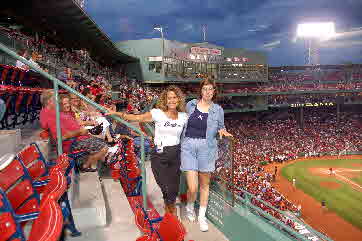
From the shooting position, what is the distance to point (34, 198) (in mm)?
2637

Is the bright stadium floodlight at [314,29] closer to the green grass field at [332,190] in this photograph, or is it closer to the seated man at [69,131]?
the green grass field at [332,190]

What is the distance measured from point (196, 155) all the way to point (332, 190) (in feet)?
66.3

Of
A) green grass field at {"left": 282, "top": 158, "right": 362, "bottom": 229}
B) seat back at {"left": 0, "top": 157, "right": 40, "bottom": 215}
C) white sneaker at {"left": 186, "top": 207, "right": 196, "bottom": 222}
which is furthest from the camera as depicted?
green grass field at {"left": 282, "top": 158, "right": 362, "bottom": 229}

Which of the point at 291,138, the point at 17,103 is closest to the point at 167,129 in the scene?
the point at 17,103

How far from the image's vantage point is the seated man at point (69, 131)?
14.2 feet

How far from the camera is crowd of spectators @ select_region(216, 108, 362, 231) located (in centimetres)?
2888

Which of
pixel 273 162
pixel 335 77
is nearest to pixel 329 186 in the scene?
pixel 273 162

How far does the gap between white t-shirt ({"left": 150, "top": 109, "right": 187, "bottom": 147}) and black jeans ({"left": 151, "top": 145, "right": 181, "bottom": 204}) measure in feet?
0.25

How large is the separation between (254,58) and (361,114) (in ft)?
54.6

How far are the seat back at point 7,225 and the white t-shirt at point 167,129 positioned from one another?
2.04 metres

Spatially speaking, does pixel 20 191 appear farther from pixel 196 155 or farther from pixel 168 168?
pixel 196 155

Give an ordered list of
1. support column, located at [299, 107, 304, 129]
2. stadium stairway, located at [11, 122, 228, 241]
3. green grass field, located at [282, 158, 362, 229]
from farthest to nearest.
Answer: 1. support column, located at [299, 107, 304, 129]
2. green grass field, located at [282, 158, 362, 229]
3. stadium stairway, located at [11, 122, 228, 241]

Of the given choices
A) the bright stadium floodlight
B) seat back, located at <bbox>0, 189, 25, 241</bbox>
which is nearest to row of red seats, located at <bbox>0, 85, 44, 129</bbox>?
seat back, located at <bbox>0, 189, 25, 241</bbox>

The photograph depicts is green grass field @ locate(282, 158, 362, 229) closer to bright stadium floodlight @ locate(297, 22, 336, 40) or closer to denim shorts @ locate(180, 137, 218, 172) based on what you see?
denim shorts @ locate(180, 137, 218, 172)
